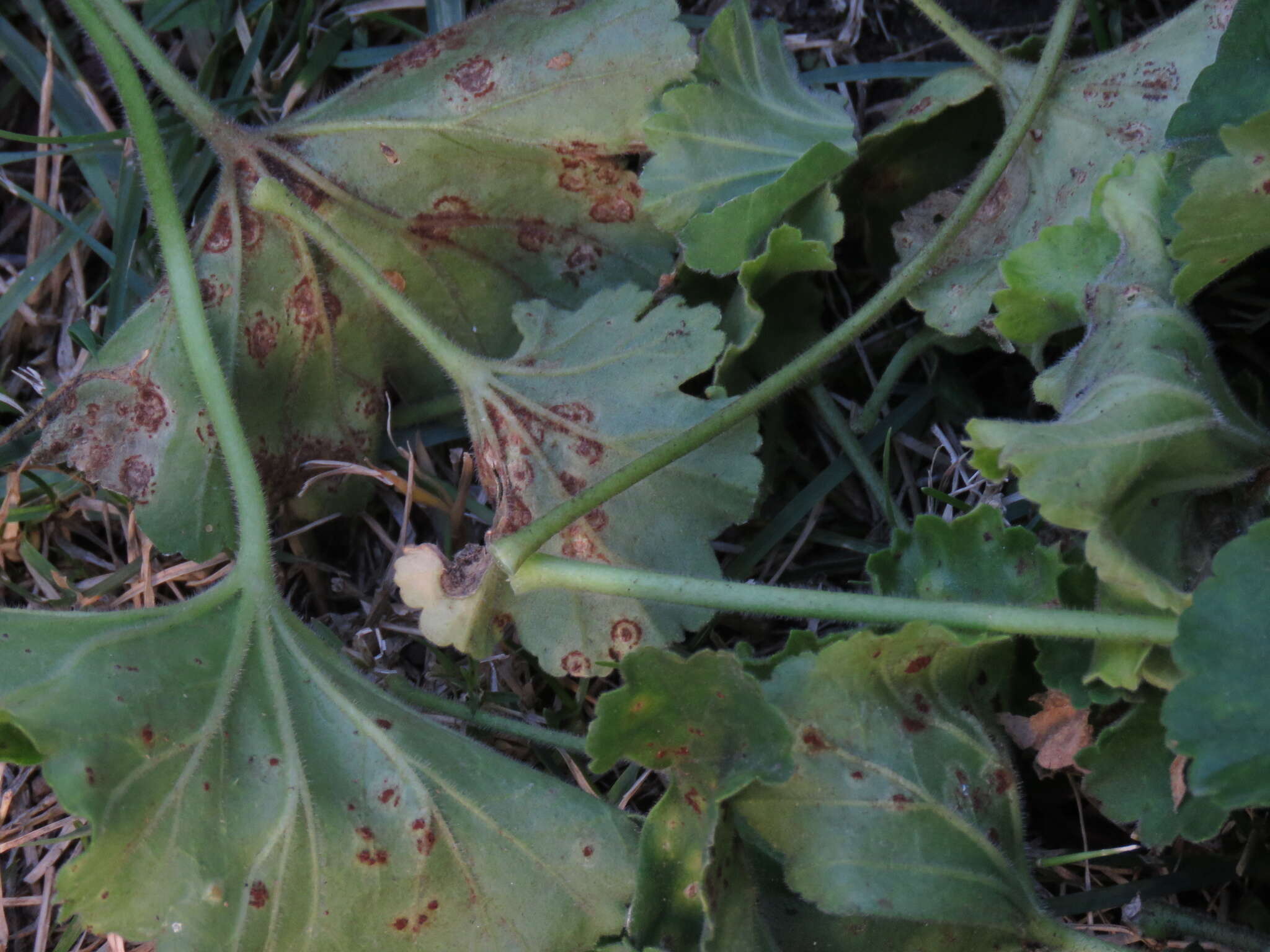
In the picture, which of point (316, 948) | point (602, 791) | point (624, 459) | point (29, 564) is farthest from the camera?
point (29, 564)

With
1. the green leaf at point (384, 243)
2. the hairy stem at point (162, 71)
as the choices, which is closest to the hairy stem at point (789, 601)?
the green leaf at point (384, 243)

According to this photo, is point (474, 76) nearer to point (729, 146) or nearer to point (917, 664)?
point (729, 146)

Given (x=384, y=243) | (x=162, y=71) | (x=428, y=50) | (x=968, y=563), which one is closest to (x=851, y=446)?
(x=968, y=563)

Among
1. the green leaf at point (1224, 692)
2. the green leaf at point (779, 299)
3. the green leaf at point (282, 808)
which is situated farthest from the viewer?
the green leaf at point (779, 299)

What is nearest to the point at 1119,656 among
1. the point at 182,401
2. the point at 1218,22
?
the point at 1218,22

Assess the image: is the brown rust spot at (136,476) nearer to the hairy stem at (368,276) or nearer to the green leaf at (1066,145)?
the hairy stem at (368,276)

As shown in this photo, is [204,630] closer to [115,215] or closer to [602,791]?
[602,791]

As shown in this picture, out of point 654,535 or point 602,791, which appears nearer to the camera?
point 654,535
